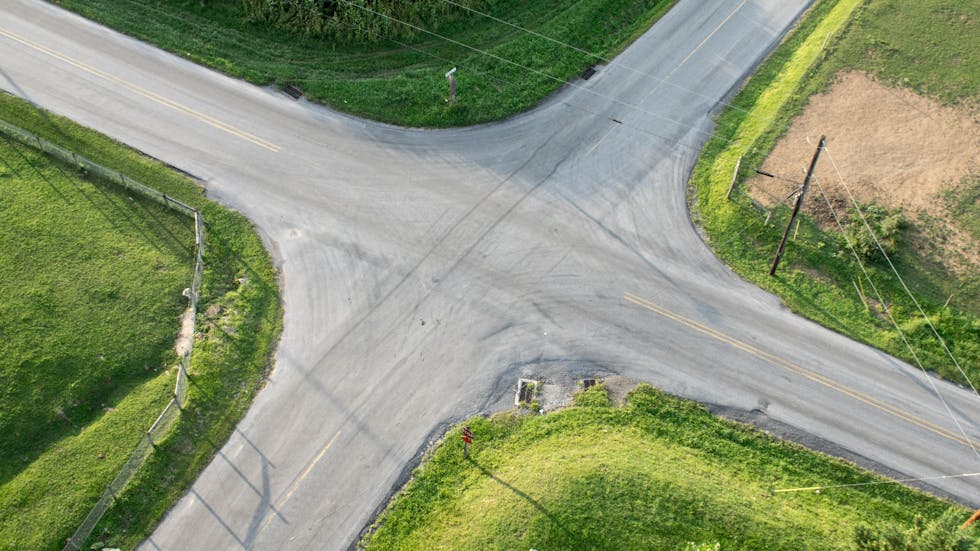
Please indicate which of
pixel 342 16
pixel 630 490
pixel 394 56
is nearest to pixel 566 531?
pixel 630 490

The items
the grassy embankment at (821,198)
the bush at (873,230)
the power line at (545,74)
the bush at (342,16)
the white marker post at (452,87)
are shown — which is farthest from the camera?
the bush at (342,16)

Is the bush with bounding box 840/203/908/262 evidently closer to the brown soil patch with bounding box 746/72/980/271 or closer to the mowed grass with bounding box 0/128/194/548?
the brown soil patch with bounding box 746/72/980/271

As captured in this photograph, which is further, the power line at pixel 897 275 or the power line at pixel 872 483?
the power line at pixel 897 275

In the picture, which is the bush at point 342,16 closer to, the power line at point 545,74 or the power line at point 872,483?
the power line at point 545,74

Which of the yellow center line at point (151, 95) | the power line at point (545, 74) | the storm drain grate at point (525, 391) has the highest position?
the power line at point (545, 74)

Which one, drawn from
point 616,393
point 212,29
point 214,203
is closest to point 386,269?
point 214,203

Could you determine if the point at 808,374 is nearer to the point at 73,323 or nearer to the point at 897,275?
the point at 897,275

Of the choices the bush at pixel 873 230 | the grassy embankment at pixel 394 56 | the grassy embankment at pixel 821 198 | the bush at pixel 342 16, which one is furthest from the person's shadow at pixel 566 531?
the bush at pixel 342 16
